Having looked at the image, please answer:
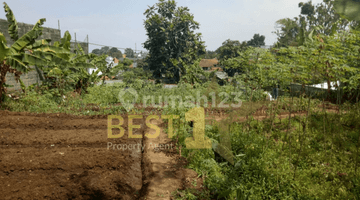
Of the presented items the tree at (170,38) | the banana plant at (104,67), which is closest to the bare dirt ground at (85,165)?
the banana plant at (104,67)

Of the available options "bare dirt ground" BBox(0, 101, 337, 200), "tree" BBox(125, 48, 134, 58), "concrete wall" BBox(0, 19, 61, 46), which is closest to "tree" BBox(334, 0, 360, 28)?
"bare dirt ground" BBox(0, 101, 337, 200)

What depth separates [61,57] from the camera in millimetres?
7387

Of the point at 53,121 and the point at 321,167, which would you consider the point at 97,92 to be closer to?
the point at 53,121

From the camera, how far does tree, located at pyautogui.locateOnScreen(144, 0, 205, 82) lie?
12.2m

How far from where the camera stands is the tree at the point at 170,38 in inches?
479

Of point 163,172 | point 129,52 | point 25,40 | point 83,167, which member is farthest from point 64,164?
point 129,52

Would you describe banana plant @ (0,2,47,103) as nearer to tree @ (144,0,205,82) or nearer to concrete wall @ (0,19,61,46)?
concrete wall @ (0,19,61,46)

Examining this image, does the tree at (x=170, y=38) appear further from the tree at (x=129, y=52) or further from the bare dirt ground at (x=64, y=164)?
the bare dirt ground at (x=64, y=164)

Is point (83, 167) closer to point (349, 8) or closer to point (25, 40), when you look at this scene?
point (349, 8)

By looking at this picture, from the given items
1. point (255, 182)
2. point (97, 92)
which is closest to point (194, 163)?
point (255, 182)

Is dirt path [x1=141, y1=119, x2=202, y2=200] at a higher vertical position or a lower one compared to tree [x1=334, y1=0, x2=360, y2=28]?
lower

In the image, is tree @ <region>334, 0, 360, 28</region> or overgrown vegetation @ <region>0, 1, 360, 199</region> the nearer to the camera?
tree @ <region>334, 0, 360, 28</region>

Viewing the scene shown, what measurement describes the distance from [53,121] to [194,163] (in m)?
4.13

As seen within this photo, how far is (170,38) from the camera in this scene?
12219 millimetres
